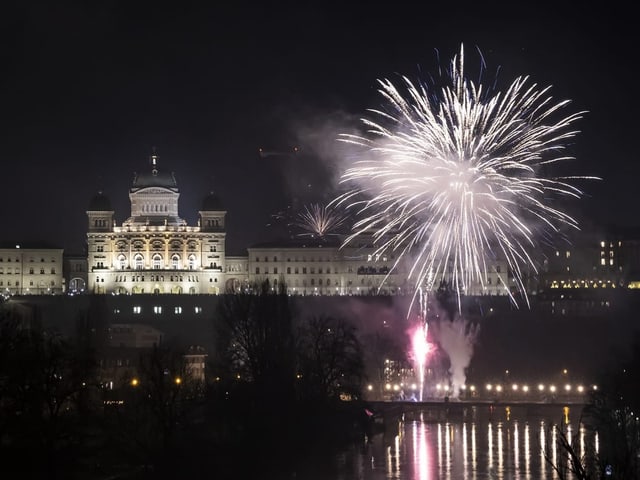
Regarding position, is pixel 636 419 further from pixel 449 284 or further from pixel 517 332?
pixel 449 284

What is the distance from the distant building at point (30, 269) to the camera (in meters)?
101

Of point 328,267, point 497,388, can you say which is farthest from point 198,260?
point 497,388

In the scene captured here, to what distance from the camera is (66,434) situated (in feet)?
128

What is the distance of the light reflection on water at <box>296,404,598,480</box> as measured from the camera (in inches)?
1687

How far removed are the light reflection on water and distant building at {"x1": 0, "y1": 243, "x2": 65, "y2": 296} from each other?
47.0 metres

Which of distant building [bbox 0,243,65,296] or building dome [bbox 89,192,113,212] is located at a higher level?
building dome [bbox 89,192,113,212]

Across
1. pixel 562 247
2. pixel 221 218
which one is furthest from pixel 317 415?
pixel 562 247

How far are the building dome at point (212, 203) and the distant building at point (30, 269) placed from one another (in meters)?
10.7

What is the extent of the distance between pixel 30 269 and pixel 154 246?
904cm

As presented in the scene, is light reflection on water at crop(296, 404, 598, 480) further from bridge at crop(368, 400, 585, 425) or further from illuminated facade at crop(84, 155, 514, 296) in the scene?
illuminated facade at crop(84, 155, 514, 296)

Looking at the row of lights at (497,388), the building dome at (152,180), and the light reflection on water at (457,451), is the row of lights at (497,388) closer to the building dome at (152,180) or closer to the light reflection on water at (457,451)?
the light reflection on water at (457,451)

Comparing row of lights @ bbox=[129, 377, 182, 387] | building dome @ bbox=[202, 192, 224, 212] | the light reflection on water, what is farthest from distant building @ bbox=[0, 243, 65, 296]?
row of lights @ bbox=[129, 377, 182, 387]

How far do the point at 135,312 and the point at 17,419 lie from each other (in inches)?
2029

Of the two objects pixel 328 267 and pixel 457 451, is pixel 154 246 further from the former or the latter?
pixel 457 451
